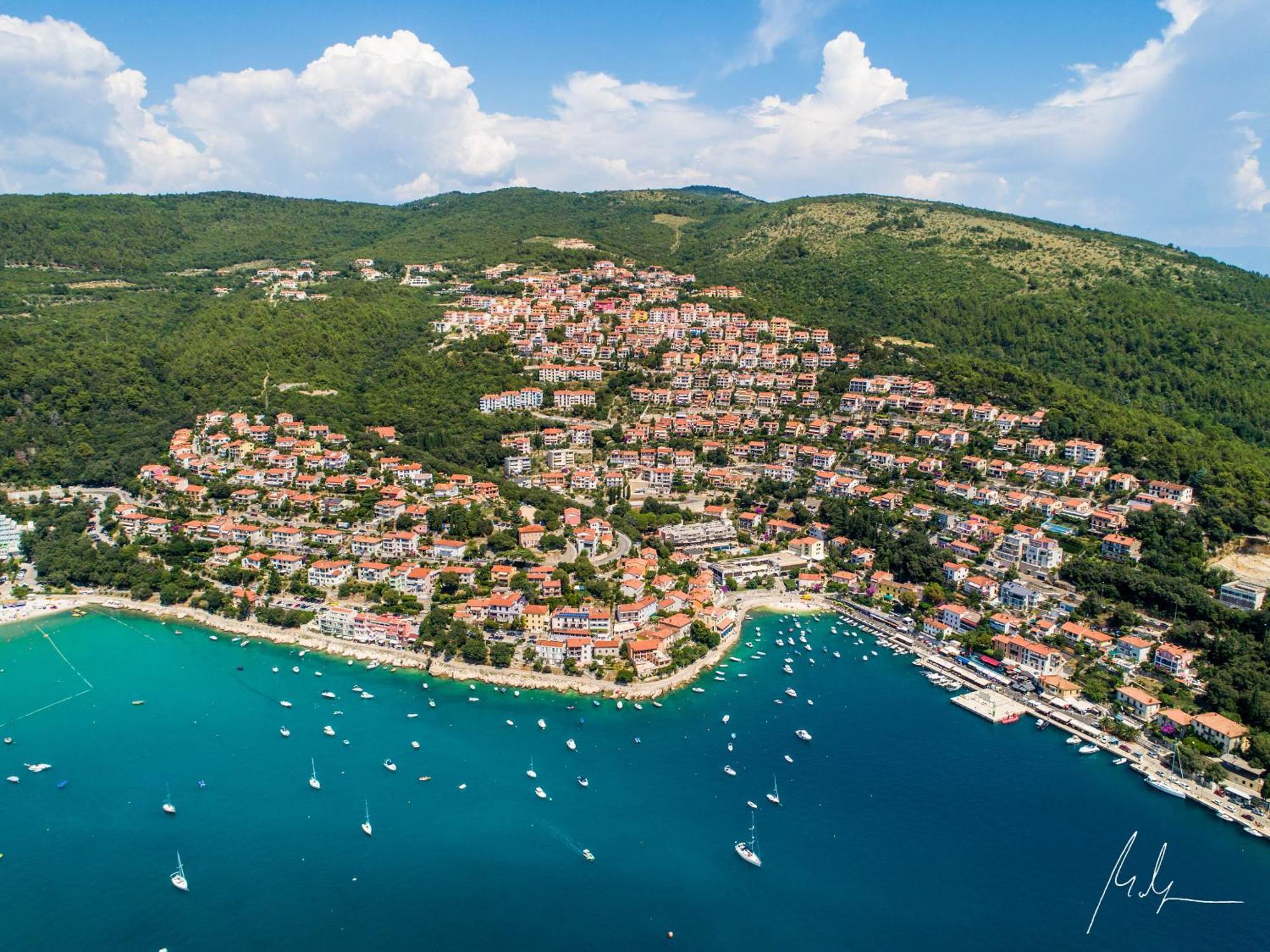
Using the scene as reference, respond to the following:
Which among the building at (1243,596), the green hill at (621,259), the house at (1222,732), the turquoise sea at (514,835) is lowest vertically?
the turquoise sea at (514,835)

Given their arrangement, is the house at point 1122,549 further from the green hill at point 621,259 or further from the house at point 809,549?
the house at point 809,549

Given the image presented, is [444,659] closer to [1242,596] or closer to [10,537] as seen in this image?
[10,537]

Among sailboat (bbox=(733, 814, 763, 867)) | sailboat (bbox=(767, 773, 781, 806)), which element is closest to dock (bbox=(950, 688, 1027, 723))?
sailboat (bbox=(767, 773, 781, 806))

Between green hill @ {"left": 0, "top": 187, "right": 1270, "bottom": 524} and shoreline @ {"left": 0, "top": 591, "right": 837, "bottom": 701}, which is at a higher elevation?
green hill @ {"left": 0, "top": 187, "right": 1270, "bottom": 524}

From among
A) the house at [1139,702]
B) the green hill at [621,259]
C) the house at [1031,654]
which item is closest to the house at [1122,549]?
the green hill at [621,259]

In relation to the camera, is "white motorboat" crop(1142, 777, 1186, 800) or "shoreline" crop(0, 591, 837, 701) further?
"shoreline" crop(0, 591, 837, 701)

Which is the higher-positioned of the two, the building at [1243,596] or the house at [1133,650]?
the building at [1243,596]

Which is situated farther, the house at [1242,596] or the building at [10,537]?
the building at [10,537]
